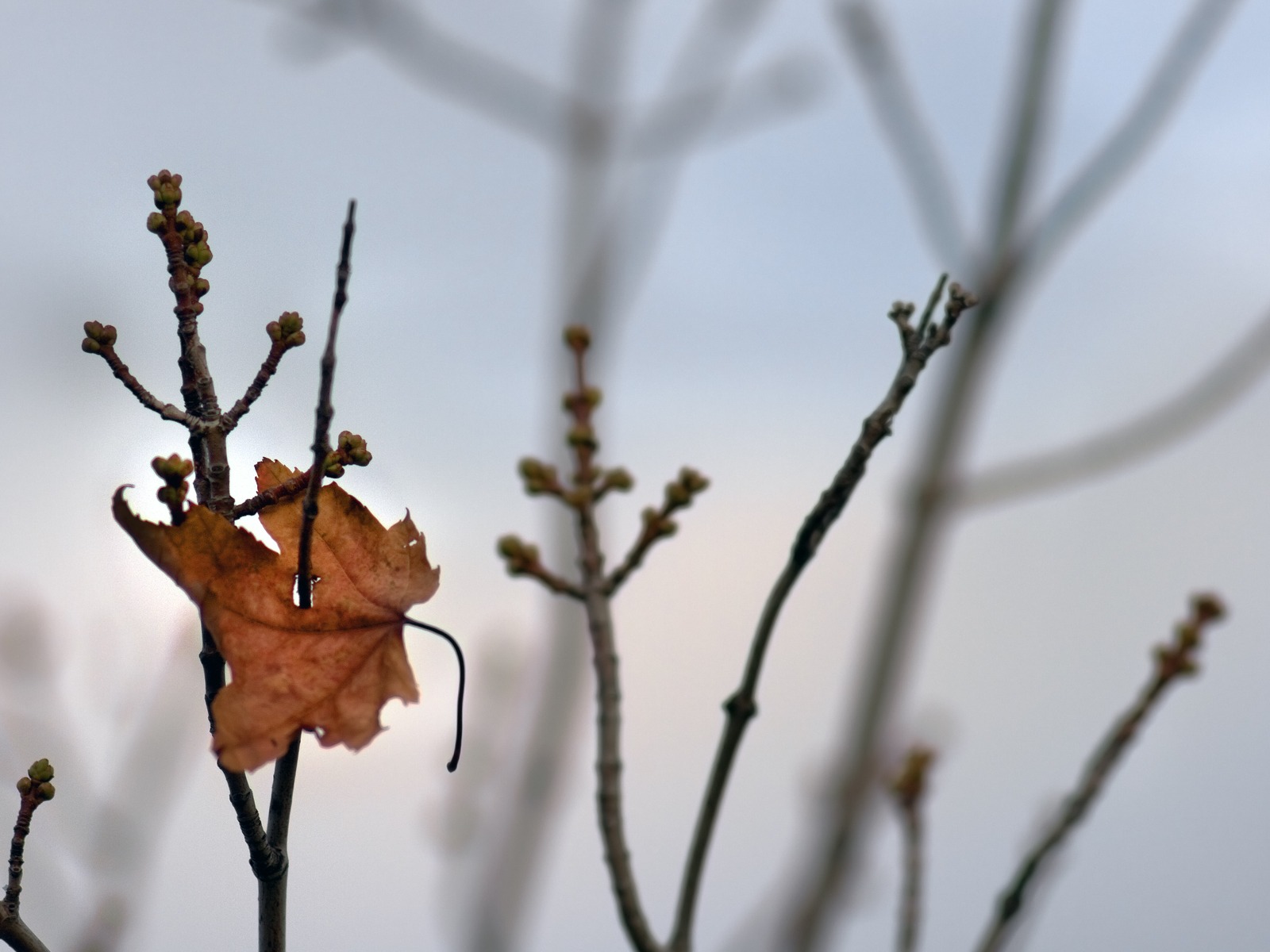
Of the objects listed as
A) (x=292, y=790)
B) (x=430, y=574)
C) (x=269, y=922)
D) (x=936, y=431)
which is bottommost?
(x=269, y=922)

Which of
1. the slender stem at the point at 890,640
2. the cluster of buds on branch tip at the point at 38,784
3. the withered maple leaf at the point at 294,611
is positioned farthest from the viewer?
the slender stem at the point at 890,640

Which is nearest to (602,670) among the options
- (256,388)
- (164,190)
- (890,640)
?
(256,388)

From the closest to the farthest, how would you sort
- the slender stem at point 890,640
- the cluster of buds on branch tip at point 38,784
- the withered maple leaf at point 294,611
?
the withered maple leaf at point 294,611
the cluster of buds on branch tip at point 38,784
the slender stem at point 890,640

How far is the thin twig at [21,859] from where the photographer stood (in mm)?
1115

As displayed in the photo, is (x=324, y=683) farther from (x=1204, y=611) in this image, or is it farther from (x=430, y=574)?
(x=1204, y=611)

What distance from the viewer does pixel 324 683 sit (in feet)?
3.63

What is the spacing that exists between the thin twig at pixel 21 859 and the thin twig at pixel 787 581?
2.41ft

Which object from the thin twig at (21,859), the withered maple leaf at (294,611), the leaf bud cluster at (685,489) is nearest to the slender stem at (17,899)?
the thin twig at (21,859)

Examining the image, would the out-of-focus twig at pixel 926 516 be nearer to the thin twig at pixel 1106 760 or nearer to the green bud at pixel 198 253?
the thin twig at pixel 1106 760

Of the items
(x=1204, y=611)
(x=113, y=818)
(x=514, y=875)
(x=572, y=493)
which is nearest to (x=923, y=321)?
(x=572, y=493)

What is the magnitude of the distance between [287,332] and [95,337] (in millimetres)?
196

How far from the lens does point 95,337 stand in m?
1.10

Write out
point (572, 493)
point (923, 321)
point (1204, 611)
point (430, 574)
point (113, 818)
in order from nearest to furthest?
point (572, 493), point (923, 321), point (430, 574), point (1204, 611), point (113, 818)

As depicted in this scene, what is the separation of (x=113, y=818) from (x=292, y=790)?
2.59 meters
